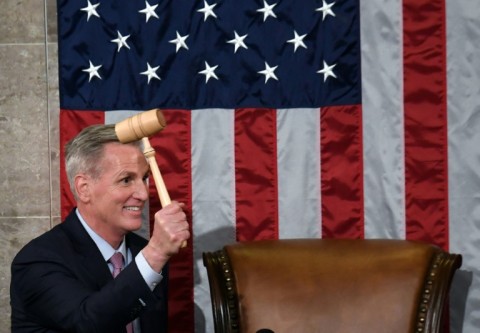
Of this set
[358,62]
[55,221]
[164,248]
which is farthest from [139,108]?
[164,248]

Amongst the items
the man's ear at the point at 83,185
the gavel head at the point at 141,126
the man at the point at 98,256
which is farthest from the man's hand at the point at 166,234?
the man's ear at the point at 83,185

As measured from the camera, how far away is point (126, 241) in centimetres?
278

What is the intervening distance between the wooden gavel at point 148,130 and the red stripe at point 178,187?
0.82 meters

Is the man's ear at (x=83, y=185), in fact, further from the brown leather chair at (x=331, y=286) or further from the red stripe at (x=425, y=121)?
the red stripe at (x=425, y=121)

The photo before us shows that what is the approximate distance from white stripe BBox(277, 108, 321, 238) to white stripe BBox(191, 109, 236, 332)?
212mm

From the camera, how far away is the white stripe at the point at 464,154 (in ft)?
9.93

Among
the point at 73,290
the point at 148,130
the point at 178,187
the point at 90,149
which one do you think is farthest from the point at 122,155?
the point at 178,187

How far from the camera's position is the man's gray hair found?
2.52 meters

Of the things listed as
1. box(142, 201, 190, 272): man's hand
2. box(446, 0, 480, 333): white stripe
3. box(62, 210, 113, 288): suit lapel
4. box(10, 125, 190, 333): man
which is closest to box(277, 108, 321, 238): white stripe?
box(446, 0, 480, 333): white stripe

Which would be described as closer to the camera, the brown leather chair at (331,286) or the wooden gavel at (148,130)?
the wooden gavel at (148,130)

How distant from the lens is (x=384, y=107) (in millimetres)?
3088

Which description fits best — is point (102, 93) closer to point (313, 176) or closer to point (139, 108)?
point (139, 108)

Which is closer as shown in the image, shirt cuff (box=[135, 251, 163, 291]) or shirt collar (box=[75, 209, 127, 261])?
shirt cuff (box=[135, 251, 163, 291])

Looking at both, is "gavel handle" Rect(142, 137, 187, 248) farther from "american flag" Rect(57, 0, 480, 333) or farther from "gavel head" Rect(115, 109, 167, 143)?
"american flag" Rect(57, 0, 480, 333)
